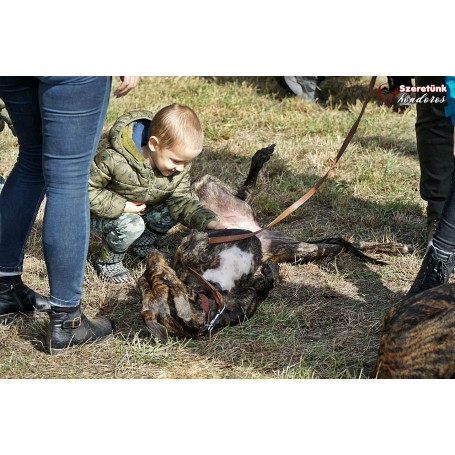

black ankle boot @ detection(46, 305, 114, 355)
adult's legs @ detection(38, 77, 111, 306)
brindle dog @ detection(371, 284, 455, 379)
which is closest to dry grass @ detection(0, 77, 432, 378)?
black ankle boot @ detection(46, 305, 114, 355)

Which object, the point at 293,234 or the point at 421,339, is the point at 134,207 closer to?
the point at 293,234

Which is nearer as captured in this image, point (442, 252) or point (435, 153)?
point (442, 252)

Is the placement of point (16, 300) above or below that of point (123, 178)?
below

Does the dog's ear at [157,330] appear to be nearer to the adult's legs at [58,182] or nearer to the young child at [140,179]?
the adult's legs at [58,182]

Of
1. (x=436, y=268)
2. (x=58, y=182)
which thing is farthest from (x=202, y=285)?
(x=436, y=268)

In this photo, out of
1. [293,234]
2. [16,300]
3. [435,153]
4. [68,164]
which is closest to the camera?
[68,164]

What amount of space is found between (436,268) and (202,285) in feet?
4.21

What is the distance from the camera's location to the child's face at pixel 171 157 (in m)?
4.41

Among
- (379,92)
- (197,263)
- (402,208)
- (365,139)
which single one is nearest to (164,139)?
(197,263)

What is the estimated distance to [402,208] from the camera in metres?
5.75

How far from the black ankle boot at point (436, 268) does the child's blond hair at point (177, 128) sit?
1447 mm

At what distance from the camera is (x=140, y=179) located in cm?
455

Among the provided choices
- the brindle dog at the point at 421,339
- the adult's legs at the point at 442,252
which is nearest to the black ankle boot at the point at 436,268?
the adult's legs at the point at 442,252

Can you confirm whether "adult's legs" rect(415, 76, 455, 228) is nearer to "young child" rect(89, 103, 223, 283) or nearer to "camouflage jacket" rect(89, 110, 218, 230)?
"young child" rect(89, 103, 223, 283)
